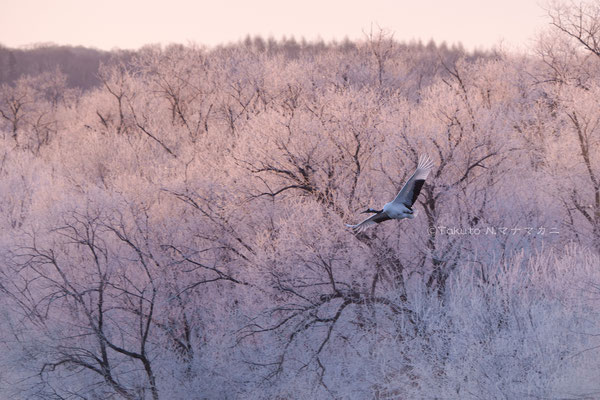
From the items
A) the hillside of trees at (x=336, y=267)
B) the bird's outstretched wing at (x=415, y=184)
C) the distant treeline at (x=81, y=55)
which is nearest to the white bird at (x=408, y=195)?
the bird's outstretched wing at (x=415, y=184)

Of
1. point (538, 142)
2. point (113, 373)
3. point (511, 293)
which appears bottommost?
point (113, 373)

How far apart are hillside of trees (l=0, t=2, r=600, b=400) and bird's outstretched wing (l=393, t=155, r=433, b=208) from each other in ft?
20.7

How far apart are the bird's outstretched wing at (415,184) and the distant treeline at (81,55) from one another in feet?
199

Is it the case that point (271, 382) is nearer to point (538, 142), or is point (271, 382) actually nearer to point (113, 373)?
point (113, 373)

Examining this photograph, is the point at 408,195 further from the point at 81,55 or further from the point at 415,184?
the point at 81,55

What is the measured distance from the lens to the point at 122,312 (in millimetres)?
22875

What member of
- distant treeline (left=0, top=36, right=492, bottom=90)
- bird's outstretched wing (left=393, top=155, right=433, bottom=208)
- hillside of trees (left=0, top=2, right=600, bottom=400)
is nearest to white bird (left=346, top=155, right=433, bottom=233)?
bird's outstretched wing (left=393, top=155, right=433, bottom=208)

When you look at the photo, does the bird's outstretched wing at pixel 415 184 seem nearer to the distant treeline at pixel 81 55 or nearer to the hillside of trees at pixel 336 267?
the hillside of trees at pixel 336 267

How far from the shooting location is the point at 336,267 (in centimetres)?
1977

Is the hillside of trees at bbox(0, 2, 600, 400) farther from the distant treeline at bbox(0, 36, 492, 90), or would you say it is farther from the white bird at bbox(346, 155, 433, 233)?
the distant treeline at bbox(0, 36, 492, 90)

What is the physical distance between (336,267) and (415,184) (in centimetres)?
811

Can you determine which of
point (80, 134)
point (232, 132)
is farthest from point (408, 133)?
point (80, 134)

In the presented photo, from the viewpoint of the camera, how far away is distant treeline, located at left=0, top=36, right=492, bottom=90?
74.8 metres

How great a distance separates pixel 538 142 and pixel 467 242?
835 centimetres
